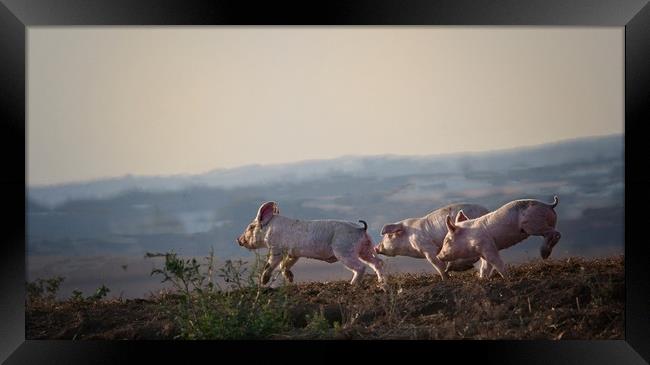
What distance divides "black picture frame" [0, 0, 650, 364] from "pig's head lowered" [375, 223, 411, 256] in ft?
9.46

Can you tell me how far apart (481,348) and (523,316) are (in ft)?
2.52

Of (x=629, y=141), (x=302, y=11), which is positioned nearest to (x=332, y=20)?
(x=302, y=11)

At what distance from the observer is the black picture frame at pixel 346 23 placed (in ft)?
24.9

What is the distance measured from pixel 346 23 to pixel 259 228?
3660mm

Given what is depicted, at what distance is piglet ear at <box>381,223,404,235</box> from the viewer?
1063 centimetres

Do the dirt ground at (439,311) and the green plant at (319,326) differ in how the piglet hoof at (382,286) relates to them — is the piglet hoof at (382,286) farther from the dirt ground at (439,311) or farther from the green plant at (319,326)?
the green plant at (319,326)

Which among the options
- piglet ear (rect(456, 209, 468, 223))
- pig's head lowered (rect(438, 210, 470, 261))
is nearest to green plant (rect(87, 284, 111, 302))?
pig's head lowered (rect(438, 210, 470, 261))

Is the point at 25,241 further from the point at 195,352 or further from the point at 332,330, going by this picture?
the point at 332,330

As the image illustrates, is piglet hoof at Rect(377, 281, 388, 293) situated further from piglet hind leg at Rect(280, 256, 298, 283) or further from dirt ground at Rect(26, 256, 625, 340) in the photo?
piglet hind leg at Rect(280, 256, 298, 283)

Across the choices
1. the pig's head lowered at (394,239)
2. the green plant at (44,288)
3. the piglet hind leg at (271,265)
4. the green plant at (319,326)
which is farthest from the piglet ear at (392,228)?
the green plant at (44,288)

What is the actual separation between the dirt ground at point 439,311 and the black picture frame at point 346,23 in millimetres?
235

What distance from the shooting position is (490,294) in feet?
29.0

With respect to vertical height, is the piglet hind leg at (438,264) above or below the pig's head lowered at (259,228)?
below

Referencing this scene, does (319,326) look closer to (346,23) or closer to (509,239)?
(509,239)
